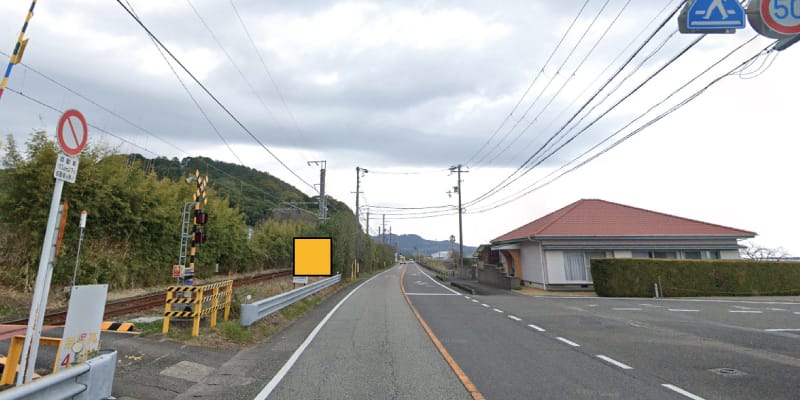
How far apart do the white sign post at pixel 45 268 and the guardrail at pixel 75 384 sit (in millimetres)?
742

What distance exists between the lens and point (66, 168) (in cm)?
437

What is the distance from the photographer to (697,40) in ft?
24.5

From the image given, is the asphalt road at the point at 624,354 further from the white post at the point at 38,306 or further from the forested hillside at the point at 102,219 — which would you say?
the forested hillside at the point at 102,219

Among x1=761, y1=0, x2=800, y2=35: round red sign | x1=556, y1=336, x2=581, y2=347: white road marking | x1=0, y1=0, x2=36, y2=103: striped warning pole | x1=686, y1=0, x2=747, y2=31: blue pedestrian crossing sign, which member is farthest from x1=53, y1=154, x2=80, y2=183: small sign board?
x1=761, y1=0, x2=800, y2=35: round red sign

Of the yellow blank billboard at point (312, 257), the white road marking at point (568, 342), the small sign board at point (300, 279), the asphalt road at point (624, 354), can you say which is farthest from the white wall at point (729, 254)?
the small sign board at point (300, 279)

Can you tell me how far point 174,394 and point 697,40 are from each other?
34.3 feet

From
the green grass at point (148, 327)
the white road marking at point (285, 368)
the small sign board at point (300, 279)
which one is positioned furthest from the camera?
the small sign board at point (300, 279)

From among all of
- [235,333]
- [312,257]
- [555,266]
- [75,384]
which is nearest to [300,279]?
[312,257]

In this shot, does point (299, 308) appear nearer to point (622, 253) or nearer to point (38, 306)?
point (38, 306)

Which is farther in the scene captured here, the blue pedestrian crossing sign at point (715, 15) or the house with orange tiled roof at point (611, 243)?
the house with orange tiled roof at point (611, 243)

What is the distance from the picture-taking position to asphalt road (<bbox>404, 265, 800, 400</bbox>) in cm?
489

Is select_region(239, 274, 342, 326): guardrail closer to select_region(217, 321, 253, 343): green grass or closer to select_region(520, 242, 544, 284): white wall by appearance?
select_region(217, 321, 253, 343): green grass

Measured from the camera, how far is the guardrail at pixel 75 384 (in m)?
2.81

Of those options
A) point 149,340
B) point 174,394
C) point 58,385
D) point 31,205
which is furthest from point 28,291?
point 58,385
